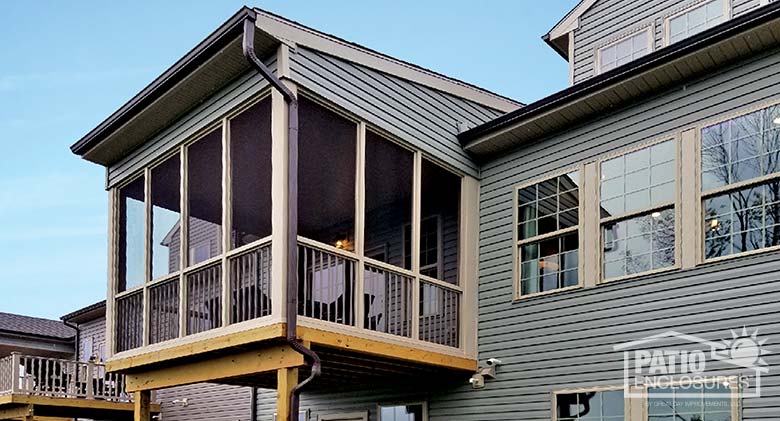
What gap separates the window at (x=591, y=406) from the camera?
816cm

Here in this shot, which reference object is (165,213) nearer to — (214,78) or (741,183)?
(214,78)

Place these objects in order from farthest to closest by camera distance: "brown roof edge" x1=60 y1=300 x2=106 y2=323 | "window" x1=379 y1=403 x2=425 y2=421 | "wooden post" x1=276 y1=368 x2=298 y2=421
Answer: "brown roof edge" x1=60 y1=300 x2=106 y2=323 < "window" x1=379 y1=403 x2=425 y2=421 < "wooden post" x1=276 y1=368 x2=298 y2=421

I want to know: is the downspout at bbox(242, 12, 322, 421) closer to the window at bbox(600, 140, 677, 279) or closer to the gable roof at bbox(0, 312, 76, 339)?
the window at bbox(600, 140, 677, 279)

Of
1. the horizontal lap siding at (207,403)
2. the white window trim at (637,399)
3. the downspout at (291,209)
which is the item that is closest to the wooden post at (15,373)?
the horizontal lap siding at (207,403)

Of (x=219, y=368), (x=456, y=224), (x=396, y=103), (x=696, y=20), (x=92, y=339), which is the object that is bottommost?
(x=92, y=339)

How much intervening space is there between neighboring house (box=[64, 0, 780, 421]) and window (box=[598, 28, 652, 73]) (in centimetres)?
81

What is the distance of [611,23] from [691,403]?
7.16 m

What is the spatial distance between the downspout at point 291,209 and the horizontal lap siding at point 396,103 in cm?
28

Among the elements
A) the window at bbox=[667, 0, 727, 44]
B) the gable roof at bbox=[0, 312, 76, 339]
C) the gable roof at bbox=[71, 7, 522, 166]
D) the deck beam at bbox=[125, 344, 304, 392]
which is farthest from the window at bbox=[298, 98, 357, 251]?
the gable roof at bbox=[0, 312, 76, 339]

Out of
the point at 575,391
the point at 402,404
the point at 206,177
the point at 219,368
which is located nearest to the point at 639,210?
the point at 575,391

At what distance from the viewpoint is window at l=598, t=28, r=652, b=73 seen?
40.1 feet

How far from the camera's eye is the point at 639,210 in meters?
8.30

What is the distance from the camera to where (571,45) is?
1348 cm

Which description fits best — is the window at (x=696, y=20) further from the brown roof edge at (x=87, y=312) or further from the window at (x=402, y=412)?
the brown roof edge at (x=87, y=312)
